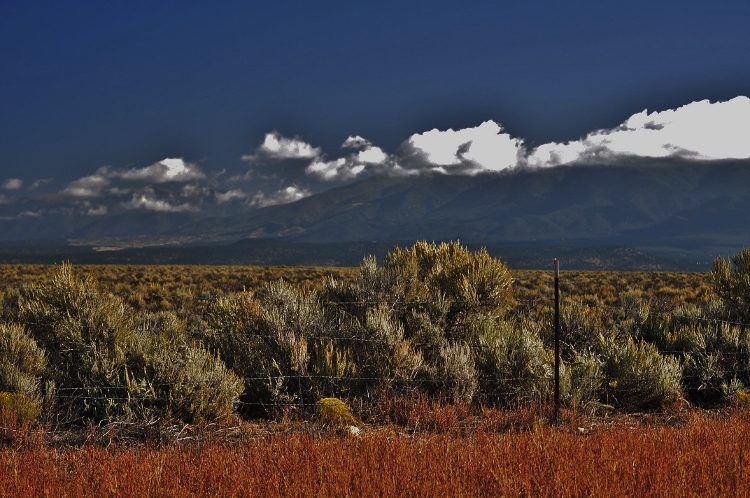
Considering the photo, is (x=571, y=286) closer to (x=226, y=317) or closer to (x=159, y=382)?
(x=226, y=317)

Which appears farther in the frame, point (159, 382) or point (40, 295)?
point (40, 295)

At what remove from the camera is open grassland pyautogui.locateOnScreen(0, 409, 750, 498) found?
4930 mm

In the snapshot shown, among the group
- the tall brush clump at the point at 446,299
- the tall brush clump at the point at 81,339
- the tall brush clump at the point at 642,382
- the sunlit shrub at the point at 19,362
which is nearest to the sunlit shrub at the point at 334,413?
the tall brush clump at the point at 446,299

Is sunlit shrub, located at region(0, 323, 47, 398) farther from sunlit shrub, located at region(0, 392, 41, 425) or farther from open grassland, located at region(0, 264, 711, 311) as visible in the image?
open grassland, located at region(0, 264, 711, 311)

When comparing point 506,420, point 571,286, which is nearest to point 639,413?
point 506,420

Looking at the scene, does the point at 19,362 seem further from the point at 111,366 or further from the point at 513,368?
the point at 513,368

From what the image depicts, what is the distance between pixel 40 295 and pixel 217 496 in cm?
770

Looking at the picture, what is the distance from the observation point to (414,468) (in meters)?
5.38

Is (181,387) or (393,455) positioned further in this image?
(181,387)

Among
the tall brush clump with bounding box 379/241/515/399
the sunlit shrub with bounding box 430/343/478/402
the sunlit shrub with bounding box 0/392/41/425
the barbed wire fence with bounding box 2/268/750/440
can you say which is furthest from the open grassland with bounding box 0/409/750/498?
the tall brush clump with bounding box 379/241/515/399

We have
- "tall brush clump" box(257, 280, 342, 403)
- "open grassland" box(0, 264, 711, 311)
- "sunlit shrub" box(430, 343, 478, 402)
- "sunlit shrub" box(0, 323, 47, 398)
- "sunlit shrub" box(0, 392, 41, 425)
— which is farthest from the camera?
"open grassland" box(0, 264, 711, 311)

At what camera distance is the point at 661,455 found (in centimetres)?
543

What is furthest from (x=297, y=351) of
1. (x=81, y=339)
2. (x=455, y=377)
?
(x=81, y=339)

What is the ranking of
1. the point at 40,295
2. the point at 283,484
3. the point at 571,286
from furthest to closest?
the point at 571,286 < the point at 40,295 < the point at 283,484
